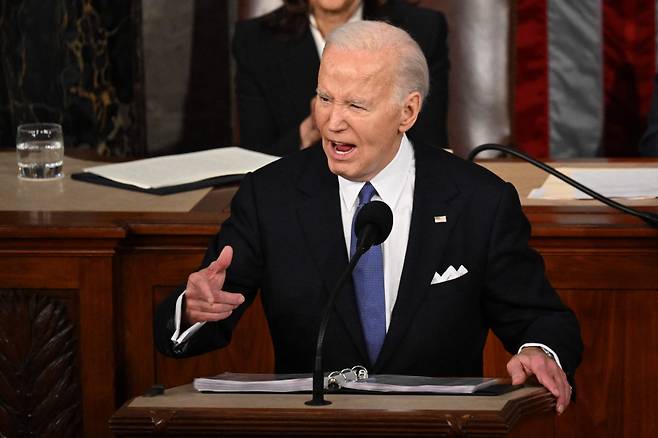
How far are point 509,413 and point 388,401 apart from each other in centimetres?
16

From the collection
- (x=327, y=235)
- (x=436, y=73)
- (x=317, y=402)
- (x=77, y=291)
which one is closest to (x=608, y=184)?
(x=436, y=73)

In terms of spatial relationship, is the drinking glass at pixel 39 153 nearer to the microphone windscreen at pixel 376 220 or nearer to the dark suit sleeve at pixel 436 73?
the dark suit sleeve at pixel 436 73

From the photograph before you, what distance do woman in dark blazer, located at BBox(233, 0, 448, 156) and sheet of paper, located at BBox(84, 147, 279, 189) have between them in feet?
1.13

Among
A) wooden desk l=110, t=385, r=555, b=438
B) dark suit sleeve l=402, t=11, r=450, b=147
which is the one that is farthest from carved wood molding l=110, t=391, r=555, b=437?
dark suit sleeve l=402, t=11, r=450, b=147

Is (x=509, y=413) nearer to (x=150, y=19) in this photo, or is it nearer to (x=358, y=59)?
(x=358, y=59)

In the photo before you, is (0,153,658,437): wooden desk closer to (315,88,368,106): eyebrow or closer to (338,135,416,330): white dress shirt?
(338,135,416,330): white dress shirt

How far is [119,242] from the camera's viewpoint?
2.70 meters

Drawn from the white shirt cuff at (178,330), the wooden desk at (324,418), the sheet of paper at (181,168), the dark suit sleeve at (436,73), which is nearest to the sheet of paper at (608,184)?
the dark suit sleeve at (436,73)

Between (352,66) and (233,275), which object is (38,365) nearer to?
(233,275)

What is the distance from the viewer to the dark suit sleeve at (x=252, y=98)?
373 centimetres

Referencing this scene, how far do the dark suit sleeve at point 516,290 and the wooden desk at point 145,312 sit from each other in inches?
15.4

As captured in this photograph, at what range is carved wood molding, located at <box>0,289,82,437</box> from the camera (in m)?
2.68

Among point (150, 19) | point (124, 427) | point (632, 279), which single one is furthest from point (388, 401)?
point (150, 19)

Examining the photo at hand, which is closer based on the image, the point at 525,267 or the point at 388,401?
the point at 388,401
